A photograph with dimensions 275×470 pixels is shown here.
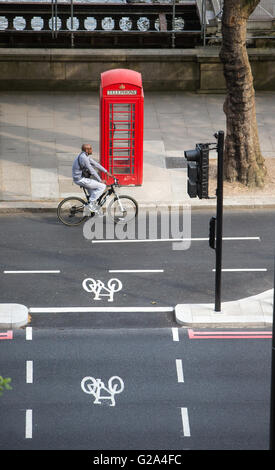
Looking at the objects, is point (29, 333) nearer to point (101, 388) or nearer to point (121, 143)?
point (101, 388)

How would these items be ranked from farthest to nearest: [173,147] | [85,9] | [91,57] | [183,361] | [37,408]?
1. [85,9]
2. [91,57]
3. [173,147]
4. [183,361]
5. [37,408]

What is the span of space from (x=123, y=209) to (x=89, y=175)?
102 centimetres

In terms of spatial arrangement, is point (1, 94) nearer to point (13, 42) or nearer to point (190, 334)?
point (13, 42)

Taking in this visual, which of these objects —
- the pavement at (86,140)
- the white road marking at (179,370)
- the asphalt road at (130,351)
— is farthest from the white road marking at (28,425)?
the pavement at (86,140)

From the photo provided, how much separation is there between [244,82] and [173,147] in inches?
127

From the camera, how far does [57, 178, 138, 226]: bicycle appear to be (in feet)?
65.9

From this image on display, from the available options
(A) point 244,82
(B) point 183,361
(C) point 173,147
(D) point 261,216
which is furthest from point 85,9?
(B) point 183,361

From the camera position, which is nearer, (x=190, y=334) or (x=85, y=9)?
(x=190, y=334)

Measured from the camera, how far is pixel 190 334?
15.7 m

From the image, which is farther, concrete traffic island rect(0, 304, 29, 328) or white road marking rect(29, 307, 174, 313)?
white road marking rect(29, 307, 174, 313)

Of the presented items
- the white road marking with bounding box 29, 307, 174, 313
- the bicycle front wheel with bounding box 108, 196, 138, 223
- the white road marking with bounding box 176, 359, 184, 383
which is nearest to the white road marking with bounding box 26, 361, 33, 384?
the white road marking with bounding box 29, 307, 174, 313

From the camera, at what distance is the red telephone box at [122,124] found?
21562mm

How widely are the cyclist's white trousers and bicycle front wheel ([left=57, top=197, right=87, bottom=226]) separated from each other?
26 cm

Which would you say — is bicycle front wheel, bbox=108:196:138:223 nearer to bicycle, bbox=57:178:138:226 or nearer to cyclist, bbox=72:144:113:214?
bicycle, bbox=57:178:138:226
